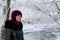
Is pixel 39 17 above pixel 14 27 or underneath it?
underneath

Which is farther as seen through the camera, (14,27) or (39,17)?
(39,17)

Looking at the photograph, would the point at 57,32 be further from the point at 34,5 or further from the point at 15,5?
the point at 15,5

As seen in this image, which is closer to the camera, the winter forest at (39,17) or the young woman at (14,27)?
the young woman at (14,27)

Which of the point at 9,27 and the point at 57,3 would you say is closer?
the point at 9,27

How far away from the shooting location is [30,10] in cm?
545

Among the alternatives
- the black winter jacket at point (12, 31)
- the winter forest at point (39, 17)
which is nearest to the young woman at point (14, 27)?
the black winter jacket at point (12, 31)

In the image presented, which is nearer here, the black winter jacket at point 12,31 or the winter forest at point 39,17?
the black winter jacket at point 12,31

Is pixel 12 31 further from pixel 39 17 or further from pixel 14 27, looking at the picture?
pixel 39 17

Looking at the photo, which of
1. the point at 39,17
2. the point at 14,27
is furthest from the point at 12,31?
the point at 39,17

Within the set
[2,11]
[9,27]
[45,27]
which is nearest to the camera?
[9,27]

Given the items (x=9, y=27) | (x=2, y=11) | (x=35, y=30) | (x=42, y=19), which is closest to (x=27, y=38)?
(x=35, y=30)

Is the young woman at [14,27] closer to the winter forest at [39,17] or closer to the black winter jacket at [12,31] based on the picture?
the black winter jacket at [12,31]

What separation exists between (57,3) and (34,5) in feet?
2.01

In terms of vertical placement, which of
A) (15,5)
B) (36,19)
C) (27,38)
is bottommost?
(27,38)
